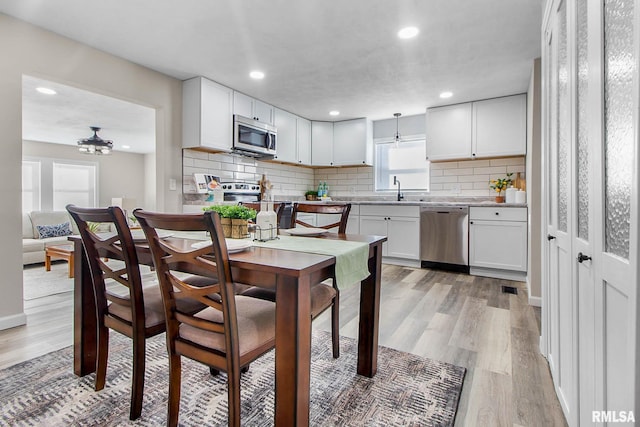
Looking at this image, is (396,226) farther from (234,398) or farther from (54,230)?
(54,230)

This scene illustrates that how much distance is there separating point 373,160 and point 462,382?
4.12 metres

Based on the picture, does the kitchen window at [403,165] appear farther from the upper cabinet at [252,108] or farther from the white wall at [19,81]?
the white wall at [19,81]

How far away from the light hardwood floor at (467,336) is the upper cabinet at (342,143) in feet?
7.54

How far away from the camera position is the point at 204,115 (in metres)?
3.57

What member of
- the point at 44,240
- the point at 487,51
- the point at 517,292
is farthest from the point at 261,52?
the point at 44,240

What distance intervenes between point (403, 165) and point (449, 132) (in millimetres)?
986

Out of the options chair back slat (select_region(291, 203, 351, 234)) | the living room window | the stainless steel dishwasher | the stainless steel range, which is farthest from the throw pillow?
the stainless steel dishwasher

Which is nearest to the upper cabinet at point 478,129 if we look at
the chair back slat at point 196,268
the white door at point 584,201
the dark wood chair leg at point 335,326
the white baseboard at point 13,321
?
the white door at point 584,201

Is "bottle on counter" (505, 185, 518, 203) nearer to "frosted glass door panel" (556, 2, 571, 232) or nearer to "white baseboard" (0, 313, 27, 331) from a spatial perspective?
"frosted glass door panel" (556, 2, 571, 232)

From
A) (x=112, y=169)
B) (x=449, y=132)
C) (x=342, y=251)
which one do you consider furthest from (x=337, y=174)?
(x=112, y=169)

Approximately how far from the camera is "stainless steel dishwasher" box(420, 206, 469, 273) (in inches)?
160

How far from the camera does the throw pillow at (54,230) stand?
Answer: 5.34 meters

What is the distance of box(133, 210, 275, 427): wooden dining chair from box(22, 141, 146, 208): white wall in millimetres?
7593

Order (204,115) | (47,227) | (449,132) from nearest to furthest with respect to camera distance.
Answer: (204,115)
(449,132)
(47,227)
